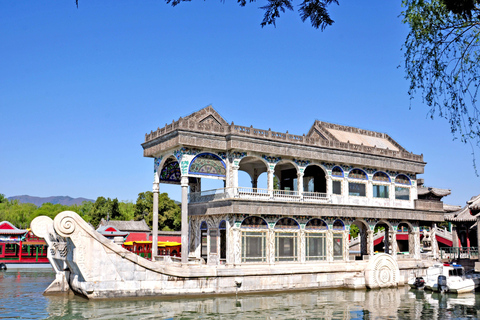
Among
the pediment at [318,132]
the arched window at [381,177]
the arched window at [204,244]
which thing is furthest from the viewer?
the arched window at [381,177]

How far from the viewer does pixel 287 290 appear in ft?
70.3

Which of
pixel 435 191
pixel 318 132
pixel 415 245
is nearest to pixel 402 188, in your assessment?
pixel 415 245

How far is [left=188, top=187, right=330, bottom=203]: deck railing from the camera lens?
856 inches

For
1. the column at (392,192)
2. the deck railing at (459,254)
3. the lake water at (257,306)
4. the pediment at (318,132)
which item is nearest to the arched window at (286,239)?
the lake water at (257,306)

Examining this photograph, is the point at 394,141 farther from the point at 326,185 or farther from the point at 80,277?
the point at 80,277

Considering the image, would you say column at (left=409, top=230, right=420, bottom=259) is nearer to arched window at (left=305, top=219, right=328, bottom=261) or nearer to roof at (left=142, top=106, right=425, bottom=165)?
roof at (left=142, top=106, right=425, bottom=165)

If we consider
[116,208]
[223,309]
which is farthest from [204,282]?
[116,208]

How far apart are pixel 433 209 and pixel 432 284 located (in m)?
6.91

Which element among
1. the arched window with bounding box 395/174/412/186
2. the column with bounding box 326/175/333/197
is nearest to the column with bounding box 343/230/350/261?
the column with bounding box 326/175/333/197

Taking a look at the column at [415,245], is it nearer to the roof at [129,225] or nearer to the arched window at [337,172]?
the arched window at [337,172]

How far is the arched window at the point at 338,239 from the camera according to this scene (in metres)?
24.6

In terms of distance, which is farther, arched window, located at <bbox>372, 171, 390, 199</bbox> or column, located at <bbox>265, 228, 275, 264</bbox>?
arched window, located at <bbox>372, 171, 390, 199</bbox>

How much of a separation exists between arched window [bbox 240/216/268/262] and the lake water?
2103 millimetres

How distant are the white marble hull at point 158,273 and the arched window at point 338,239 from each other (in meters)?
0.85
